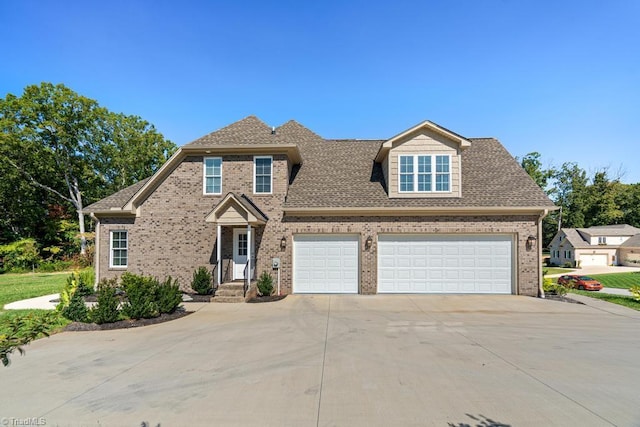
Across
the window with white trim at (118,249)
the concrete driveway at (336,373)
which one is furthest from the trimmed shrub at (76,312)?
the window with white trim at (118,249)

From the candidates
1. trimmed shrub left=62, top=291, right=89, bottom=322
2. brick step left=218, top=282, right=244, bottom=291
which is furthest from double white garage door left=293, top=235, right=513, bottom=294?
trimmed shrub left=62, top=291, right=89, bottom=322

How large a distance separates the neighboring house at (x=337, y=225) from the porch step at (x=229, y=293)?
1063mm

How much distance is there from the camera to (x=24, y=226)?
30.2 metres

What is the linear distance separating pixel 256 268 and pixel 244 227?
67.7 inches

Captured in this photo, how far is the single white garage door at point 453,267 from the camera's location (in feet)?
43.0

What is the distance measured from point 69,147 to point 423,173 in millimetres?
31371

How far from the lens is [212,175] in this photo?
1373 centimetres

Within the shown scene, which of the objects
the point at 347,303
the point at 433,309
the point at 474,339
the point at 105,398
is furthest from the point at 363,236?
the point at 105,398

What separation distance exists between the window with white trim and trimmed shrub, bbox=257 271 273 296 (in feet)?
19.4

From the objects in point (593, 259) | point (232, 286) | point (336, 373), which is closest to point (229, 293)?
point (232, 286)

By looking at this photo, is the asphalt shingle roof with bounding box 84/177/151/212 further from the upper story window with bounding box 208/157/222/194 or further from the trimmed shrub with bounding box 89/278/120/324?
the trimmed shrub with bounding box 89/278/120/324

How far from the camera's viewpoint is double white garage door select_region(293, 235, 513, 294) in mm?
13109

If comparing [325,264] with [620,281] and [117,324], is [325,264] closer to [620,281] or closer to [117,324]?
[117,324]

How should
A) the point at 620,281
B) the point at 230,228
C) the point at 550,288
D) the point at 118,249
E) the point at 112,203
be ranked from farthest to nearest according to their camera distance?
1. the point at 620,281
2. the point at 112,203
3. the point at 118,249
4. the point at 230,228
5. the point at 550,288
